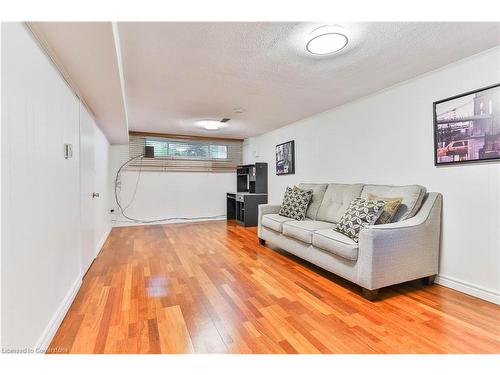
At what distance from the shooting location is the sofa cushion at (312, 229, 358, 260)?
2.16m

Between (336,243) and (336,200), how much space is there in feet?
3.65

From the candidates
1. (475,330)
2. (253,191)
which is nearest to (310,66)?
(475,330)

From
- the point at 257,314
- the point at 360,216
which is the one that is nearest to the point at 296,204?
the point at 360,216

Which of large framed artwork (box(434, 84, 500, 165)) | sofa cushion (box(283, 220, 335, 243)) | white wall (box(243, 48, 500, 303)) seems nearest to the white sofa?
sofa cushion (box(283, 220, 335, 243))

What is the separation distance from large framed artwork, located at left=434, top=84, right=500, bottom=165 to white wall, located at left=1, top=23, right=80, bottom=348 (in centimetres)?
320

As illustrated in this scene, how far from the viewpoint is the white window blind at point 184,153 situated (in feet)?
18.4

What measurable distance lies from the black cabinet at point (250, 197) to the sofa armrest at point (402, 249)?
11.3 ft

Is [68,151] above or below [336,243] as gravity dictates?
above

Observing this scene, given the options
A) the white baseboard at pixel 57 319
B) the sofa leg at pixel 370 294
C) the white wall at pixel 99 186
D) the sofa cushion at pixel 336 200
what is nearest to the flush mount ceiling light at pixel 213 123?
the white wall at pixel 99 186

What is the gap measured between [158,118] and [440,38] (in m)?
3.85

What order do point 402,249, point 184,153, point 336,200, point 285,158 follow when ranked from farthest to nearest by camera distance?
point 184,153
point 285,158
point 336,200
point 402,249

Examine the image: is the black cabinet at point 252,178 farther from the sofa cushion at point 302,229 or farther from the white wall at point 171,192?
the sofa cushion at point 302,229

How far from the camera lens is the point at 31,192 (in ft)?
4.48

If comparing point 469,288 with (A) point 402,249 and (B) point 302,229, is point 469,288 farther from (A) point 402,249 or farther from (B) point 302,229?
(B) point 302,229
